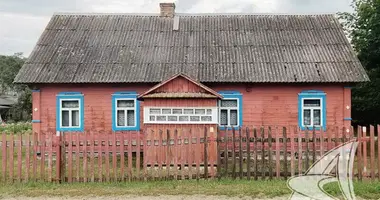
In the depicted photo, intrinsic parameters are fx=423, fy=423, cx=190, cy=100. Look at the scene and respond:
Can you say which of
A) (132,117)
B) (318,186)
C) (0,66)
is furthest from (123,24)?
(0,66)

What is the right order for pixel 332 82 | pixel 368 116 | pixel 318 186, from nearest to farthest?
pixel 318 186
pixel 332 82
pixel 368 116

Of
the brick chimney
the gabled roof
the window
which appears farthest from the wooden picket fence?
the brick chimney

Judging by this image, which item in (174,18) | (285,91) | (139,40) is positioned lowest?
(285,91)

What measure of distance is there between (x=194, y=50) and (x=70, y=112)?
5.61 meters

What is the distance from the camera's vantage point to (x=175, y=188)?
356 inches

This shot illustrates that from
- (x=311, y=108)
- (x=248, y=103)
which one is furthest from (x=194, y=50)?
(x=311, y=108)

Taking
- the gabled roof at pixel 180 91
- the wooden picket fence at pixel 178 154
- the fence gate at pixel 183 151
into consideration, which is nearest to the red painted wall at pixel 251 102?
the gabled roof at pixel 180 91

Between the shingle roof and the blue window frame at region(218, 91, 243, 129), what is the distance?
0.71 m

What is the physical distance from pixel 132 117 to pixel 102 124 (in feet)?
3.93

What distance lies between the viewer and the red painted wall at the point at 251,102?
53.2ft

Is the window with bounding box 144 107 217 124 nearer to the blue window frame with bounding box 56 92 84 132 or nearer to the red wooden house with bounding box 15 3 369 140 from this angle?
the red wooden house with bounding box 15 3 369 140

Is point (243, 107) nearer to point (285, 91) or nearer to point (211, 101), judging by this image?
point (285, 91)

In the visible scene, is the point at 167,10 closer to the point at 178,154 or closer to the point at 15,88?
the point at 178,154

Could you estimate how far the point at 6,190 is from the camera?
900 cm
